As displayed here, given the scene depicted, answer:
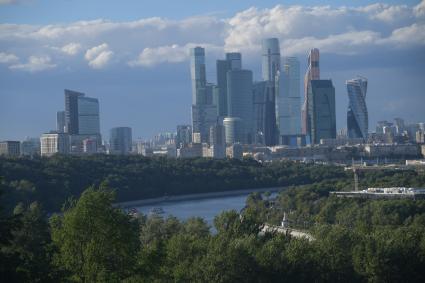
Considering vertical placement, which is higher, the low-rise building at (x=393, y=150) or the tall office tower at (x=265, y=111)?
the tall office tower at (x=265, y=111)

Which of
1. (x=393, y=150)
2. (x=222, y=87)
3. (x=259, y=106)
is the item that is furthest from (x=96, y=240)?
(x=222, y=87)

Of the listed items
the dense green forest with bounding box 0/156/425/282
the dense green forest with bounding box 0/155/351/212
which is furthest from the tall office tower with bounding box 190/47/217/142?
the dense green forest with bounding box 0/156/425/282

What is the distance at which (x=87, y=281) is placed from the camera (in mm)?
9609

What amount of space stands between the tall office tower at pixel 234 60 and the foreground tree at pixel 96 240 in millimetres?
88184

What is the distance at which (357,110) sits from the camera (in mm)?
93938

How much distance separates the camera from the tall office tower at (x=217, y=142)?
79.3 meters

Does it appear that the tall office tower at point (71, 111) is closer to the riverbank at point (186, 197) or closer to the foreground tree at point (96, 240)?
the riverbank at point (186, 197)

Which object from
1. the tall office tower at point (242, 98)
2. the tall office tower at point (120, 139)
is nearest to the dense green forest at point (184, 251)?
the tall office tower at point (120, 139)

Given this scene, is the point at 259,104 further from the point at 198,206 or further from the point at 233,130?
the point at 198,206

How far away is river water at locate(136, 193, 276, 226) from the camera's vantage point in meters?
33.3

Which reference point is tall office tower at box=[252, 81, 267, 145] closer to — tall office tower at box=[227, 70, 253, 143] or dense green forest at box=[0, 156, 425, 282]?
tall office tower at box=[227, 70, 253, 143]

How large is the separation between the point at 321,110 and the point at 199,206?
179 feet

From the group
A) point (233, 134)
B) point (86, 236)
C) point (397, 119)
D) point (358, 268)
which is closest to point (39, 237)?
point (86, 236)

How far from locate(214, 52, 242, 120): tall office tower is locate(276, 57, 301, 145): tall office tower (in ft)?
16.2
